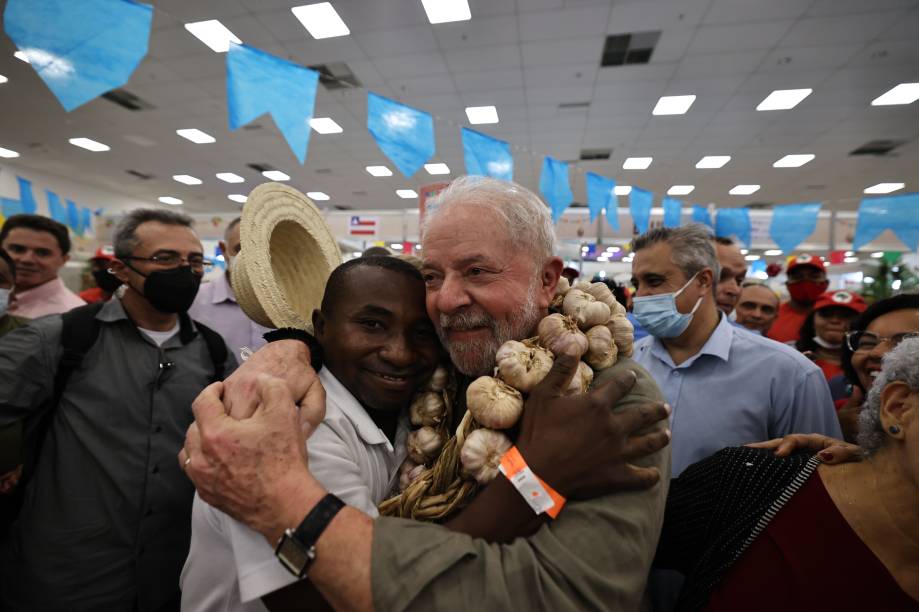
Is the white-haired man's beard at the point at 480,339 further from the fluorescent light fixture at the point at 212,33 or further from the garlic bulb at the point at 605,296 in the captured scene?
the fluorescent light fixture at the point at 212,33

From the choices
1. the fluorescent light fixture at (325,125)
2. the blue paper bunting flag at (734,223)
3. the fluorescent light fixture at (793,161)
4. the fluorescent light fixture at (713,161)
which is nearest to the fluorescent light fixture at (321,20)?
the fluorescent light fixture at (325,125)

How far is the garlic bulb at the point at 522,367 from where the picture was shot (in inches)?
44.3

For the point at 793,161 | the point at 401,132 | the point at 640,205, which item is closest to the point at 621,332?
the point at 401,132

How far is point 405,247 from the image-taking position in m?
10.7

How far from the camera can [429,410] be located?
4.63 ft

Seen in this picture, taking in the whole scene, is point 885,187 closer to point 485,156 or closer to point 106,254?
point 485,156

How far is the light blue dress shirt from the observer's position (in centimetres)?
198

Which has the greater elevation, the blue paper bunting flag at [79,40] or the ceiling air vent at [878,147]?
the ceiling air vent at [878,147]

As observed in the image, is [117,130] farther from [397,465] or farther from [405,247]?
[397,465]

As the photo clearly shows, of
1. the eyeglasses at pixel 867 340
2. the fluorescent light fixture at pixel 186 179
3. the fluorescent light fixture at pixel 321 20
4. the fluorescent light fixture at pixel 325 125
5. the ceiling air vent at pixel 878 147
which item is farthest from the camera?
the fluorescent light fixture at pixel 186 179

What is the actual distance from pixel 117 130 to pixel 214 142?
2.19 metres

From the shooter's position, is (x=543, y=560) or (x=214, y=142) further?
(x=214, y=142)

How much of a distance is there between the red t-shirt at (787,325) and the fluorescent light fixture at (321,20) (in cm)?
672

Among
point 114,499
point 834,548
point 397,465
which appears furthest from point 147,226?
point 834,548
